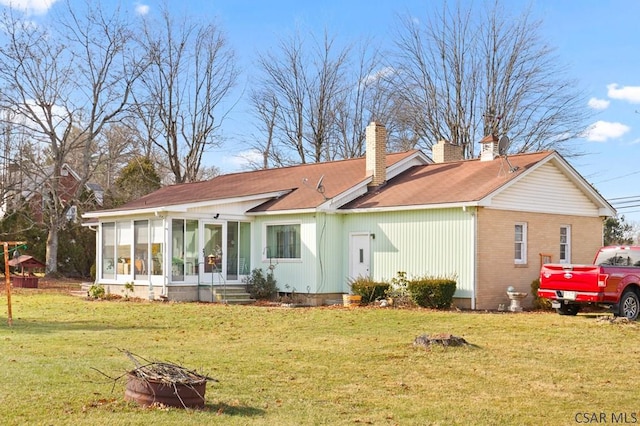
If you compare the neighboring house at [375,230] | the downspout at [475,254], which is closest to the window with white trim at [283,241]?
the neighboring house at [375,230]

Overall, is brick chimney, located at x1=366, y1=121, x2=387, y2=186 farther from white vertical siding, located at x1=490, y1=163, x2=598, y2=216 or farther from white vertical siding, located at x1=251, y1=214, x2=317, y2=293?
white vertical siding, located at x1=490, y1=163, x2=598, y2=216

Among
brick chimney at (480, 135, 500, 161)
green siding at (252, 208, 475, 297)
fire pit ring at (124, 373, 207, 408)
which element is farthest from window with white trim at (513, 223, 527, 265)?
fire pit ring at (124, 373, 207, 408)

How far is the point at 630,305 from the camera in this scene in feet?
59.2

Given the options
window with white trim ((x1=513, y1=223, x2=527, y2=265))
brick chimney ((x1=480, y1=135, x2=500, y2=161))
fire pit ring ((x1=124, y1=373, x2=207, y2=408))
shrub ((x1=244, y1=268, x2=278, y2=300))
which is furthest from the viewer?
brick chimney ((x1=480, y1=135, x2=500, y2=161))

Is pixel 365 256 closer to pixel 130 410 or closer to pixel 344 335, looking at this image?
pixel 344 335

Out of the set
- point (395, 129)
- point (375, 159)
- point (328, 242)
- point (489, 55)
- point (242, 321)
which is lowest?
point (242, 321)

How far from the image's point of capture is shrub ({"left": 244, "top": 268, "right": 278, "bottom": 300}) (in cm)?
2419

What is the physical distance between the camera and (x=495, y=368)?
36.9 ft

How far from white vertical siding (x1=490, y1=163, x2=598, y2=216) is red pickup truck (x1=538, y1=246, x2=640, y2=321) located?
3507 millimetres

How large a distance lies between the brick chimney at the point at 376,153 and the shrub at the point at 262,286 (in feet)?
15.6

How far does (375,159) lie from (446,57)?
21.7m

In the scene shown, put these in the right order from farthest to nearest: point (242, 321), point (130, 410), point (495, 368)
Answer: point (242, 321), point (495, 368), point (130, 410)

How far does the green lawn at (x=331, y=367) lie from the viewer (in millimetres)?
8195

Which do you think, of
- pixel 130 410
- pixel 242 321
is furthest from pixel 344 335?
pixel 130 410
